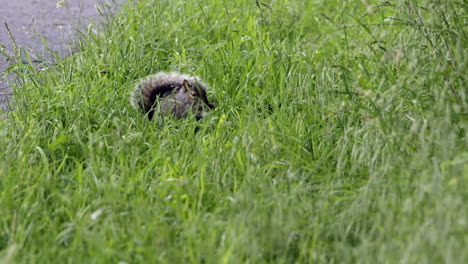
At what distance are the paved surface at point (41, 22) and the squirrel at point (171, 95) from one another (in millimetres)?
866

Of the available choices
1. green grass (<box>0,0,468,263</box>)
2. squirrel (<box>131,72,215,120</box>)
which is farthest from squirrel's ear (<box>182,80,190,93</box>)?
green grass (<box>0,0,468,263</box>)

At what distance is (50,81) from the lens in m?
4.64

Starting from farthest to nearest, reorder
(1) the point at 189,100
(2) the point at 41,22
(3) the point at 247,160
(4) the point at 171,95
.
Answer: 1. (2) the point at 41,22
2. (4) the point at 171,95
3. (1) the point at 189,100
4. (3) the point at 247,160

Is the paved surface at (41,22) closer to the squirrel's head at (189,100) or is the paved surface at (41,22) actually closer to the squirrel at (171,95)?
the squirrel at (171,95)

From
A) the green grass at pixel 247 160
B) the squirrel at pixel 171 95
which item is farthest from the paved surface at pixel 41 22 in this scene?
the squirrel at pixel 171 95

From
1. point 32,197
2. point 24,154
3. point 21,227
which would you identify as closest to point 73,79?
point 24,154

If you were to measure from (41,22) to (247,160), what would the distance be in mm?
3529

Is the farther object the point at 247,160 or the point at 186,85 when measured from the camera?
the point at 186,85

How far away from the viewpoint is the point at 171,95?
15.9 ft

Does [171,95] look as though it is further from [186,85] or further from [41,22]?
[41,22]

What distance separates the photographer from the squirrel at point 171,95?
Answer: 467 cm

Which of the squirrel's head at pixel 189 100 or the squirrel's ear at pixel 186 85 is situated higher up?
the squirrel's ear at pixel 186 85

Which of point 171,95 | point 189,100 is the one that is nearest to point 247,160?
point 189,100

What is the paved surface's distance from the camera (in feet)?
18.8
